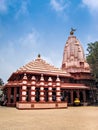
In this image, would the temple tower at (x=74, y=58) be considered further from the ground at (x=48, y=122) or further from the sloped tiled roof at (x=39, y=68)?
the ground at (x=48, y=122)

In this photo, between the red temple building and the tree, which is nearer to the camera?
the red temple building

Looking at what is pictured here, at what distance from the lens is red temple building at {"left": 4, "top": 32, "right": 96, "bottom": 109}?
2478 cm

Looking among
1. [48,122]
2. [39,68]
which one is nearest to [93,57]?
[39,68]

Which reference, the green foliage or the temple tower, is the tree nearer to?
the green foliage

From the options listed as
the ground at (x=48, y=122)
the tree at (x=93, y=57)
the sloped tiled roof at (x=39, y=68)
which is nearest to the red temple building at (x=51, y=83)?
the sloped tiled roof at (x=39, y=68)

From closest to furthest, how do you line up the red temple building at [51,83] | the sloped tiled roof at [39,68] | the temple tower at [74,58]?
the red temple building at [51,83] → the sloped tiled roof at [39,68] → the temple tower at [74,58]

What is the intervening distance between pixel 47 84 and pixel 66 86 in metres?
4.69

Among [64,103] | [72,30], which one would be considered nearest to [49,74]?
[64,103]

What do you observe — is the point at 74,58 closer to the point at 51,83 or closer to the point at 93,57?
the point at 93,57

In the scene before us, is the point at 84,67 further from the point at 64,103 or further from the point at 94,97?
the point at 64,103

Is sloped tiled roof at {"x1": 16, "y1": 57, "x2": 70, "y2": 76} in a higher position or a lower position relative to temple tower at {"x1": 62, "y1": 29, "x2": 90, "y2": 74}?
lower

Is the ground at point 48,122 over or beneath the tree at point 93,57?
beneath

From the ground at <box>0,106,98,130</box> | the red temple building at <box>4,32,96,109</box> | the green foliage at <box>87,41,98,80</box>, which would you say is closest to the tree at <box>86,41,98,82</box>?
the green foliage at <box>87,41,98,80</box>

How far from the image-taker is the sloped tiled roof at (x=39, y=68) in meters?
29.2
